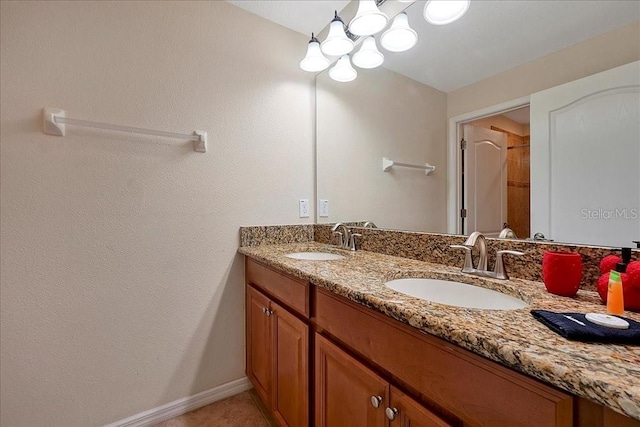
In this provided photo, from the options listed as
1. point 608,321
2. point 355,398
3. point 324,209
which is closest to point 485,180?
point 608,321

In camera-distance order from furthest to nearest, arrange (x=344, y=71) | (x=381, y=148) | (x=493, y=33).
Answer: (x=344, y=71), (x=381, y=148), (x=493, y=33)

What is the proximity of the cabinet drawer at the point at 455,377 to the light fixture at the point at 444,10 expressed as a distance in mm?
1205

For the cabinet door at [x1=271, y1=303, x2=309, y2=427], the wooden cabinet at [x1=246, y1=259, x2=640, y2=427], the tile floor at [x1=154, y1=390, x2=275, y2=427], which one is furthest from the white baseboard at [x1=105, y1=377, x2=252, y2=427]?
the cabinet door at [x1=271, y1=303, x2=309, y2=427]

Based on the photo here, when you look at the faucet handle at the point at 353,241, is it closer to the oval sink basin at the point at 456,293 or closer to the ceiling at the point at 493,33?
the oval sink basin at the point at 456,293

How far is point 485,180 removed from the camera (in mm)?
1085

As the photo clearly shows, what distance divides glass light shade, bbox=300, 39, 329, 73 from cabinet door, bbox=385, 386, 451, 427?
1.63 meters

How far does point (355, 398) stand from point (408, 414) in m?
0.20

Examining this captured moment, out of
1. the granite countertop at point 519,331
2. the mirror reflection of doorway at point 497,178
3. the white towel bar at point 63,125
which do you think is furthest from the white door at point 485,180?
the white towel bar at point 63,125

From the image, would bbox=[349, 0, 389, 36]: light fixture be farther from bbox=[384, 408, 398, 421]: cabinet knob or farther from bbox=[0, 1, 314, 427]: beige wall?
bbox=[384, 408, 398, 421]: cabinet knob

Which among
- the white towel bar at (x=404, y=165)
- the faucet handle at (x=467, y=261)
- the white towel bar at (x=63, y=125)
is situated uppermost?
the white towel bar at (x=63, y=125)

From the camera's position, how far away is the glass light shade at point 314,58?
64.1 inches

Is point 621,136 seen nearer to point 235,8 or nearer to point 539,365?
point 539,365

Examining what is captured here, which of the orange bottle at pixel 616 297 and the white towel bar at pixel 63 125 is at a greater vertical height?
the white towel bar at pixel 63 125

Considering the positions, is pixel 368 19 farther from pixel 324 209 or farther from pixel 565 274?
pixel 565 274
